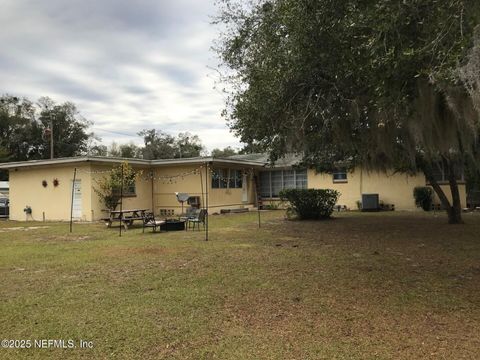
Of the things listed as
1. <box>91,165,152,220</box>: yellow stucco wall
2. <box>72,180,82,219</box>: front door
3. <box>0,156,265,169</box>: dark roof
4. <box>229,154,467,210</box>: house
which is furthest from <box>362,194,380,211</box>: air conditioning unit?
<box>72,180,82,219</box>: front door

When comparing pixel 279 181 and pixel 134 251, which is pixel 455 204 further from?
pixel 279 181

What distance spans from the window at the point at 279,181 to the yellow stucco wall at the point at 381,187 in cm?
115

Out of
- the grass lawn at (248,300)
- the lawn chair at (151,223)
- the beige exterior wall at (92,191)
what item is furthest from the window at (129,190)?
the grass lawn at (248,300)

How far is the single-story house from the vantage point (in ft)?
59.9

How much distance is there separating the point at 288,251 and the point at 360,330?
15.0ft

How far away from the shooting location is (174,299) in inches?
204

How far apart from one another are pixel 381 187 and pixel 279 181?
5.60 metres

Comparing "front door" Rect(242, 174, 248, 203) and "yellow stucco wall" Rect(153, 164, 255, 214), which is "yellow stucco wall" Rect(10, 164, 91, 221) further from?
"front door" Rect(242, 174, 248, 203)

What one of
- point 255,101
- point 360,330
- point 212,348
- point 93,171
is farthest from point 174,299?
point 93,171

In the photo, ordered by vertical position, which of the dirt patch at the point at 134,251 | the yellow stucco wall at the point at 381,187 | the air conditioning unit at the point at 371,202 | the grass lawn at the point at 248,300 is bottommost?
the grass lawn at the point at 248,300

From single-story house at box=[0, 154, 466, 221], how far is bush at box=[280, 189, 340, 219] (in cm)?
200

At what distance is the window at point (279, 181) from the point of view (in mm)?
23453

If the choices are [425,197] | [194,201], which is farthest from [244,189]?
[425,197]

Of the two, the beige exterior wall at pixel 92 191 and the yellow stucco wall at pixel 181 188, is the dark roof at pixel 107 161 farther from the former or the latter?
the yellow stucco wall at pixel 181 188
